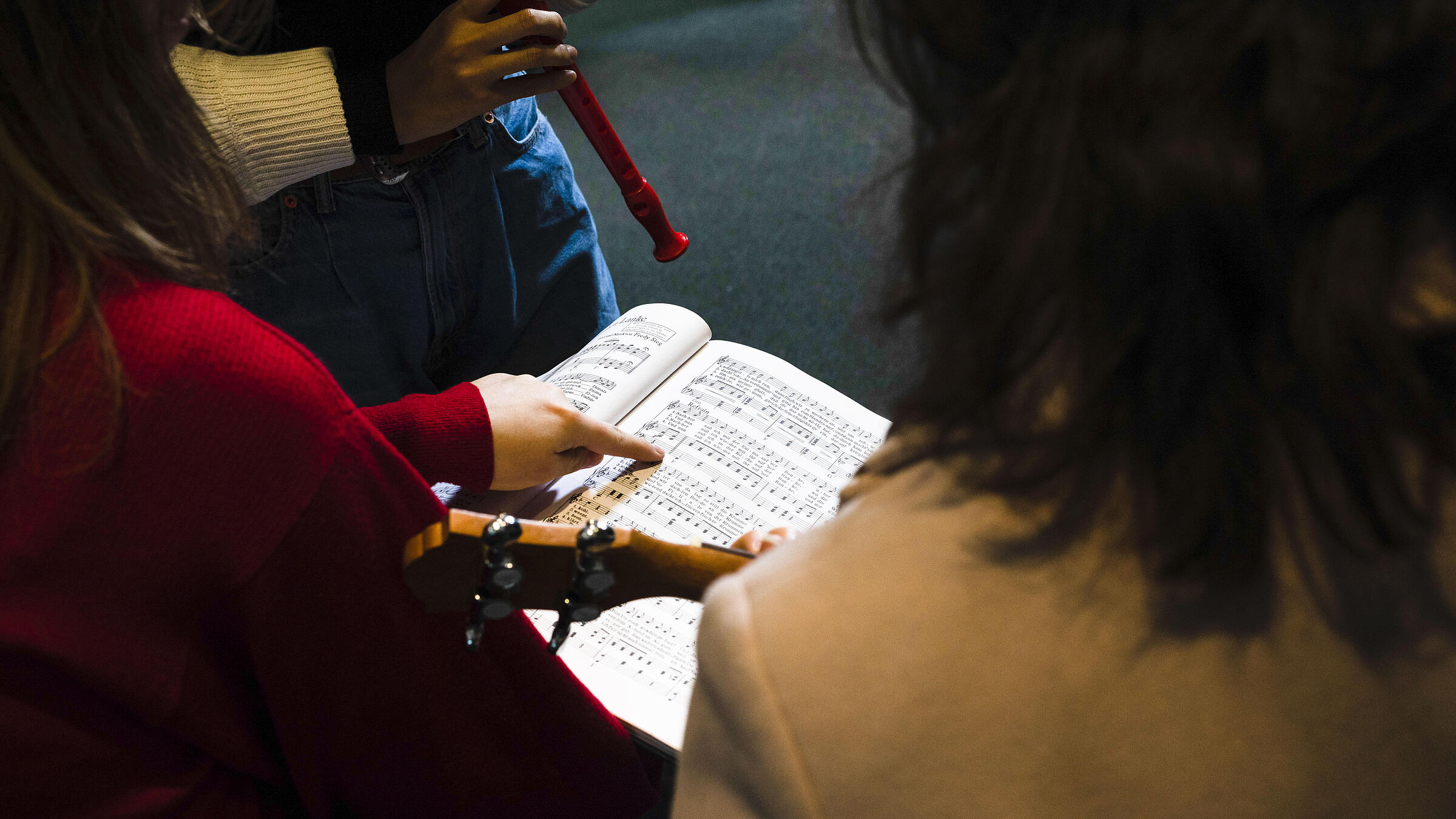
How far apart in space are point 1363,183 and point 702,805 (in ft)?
0.93

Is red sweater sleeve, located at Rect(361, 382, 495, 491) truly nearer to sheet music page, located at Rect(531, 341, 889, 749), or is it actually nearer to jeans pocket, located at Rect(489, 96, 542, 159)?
sheet music page, located at Rect(531, 341, 889, 749)

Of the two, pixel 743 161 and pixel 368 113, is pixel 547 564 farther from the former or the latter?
pixel 743 161

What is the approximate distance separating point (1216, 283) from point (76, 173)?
1.50 ft

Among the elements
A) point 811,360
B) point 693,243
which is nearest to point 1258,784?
point 811,360

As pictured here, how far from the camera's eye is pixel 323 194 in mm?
791

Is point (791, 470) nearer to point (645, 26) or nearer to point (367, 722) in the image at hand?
point (367, 722)

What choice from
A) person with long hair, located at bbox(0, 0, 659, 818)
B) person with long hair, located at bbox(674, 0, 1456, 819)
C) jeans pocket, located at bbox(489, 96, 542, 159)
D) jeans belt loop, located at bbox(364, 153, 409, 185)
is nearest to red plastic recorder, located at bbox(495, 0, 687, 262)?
jeans pocket, located at bbox(489, 96, 542, 159)

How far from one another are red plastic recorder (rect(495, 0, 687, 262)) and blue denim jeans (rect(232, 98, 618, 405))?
2.4 inches

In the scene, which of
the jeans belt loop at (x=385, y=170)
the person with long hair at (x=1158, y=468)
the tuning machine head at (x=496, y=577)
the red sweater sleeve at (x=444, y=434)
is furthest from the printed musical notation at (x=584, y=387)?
the person with long hair at (x=1158, y=468)

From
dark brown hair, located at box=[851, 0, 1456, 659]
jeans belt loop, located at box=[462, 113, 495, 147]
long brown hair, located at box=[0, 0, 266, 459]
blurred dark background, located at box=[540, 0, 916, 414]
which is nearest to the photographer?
dark brown hair, located at box=[851, 0, 1456, 659]

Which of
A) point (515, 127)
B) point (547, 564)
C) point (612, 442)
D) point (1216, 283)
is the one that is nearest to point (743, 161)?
point (515, 127)

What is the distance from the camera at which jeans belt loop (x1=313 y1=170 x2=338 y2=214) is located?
785 mm

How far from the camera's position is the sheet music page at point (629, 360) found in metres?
A: 0.82

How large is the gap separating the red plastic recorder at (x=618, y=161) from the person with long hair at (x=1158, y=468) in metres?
0.60
